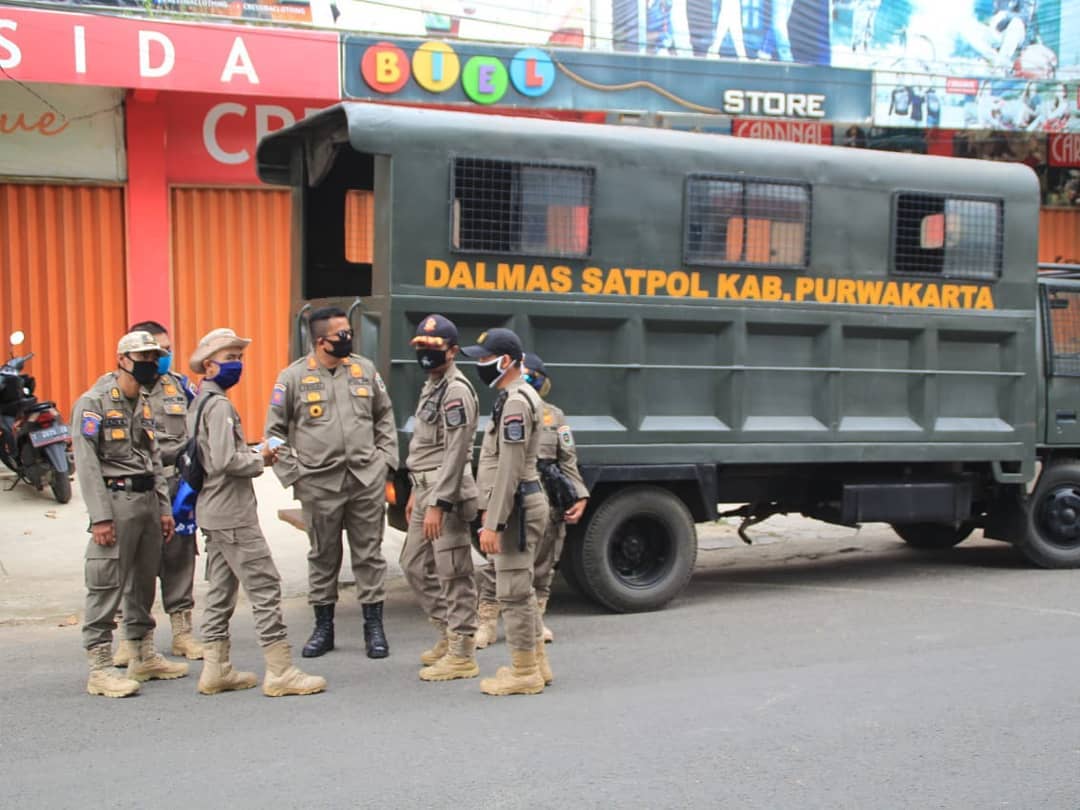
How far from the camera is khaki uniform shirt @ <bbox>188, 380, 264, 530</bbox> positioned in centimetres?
548

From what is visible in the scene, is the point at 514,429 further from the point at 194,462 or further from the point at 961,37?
the point at 961,37

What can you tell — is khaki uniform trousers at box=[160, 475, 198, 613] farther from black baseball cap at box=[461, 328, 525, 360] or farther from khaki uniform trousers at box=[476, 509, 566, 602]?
black baseball cap at box=[461, 328, 525, 360]

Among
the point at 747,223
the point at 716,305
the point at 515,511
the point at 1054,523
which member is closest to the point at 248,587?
the point at 515,511

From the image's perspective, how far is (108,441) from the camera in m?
5.66

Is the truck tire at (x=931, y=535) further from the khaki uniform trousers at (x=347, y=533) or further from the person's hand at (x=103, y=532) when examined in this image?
the person's hand at (x=103, y=532)

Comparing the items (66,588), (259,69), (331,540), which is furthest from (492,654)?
(259,69)

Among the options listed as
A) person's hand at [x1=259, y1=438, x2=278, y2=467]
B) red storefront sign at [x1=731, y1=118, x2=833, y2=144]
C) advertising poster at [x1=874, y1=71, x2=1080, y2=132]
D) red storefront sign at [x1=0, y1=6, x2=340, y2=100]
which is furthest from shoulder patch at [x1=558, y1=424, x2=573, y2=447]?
advertising poster at [x1=874, y1=71, x2=1080, y2=132]

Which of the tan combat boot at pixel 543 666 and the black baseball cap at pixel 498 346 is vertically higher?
the black baseball cap at pixel 498 346

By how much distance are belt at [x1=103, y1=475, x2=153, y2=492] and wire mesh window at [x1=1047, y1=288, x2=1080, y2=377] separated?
6.30 m

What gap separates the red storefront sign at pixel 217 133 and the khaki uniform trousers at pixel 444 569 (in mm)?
6892

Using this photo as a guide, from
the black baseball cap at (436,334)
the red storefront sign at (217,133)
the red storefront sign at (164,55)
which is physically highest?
the red storefront sign at (164,55)

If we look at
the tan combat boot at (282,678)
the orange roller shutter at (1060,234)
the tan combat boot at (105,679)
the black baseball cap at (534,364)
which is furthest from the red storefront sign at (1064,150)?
the tan combat boot at (105,679)

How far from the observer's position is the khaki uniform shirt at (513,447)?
17.9 feet

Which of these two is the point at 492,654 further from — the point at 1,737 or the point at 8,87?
the point at 8,87
